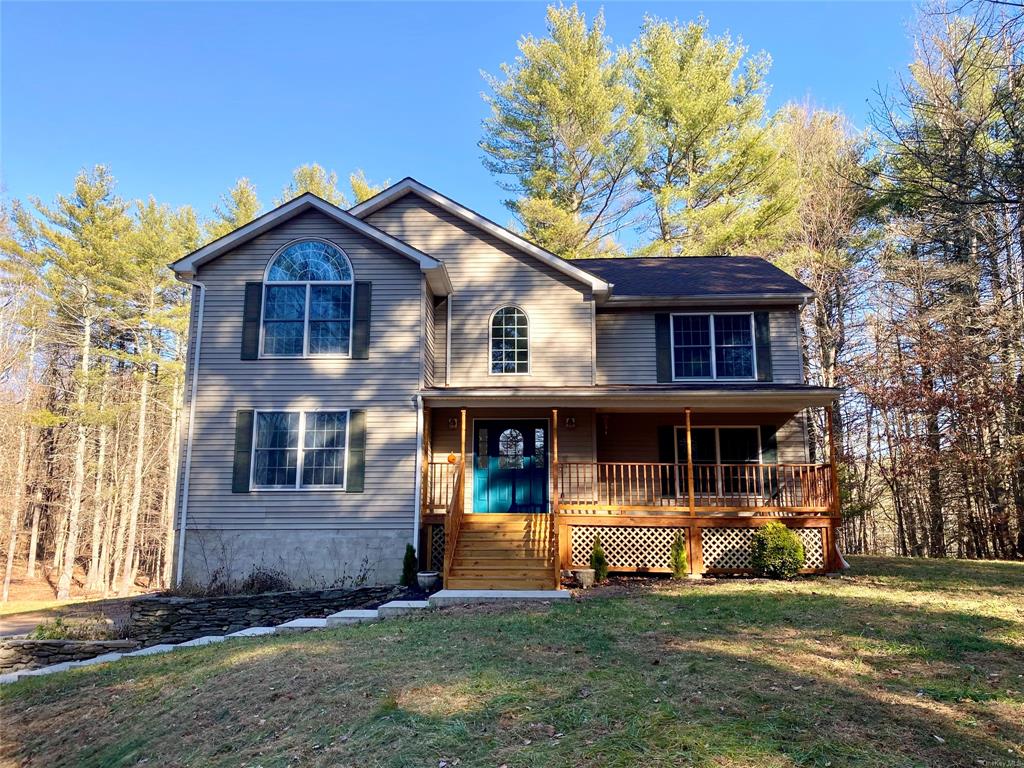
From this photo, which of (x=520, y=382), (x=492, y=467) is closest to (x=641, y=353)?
(x=520, y=382)

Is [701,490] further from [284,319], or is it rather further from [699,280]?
[284,319]

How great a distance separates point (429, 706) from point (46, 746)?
154 inches

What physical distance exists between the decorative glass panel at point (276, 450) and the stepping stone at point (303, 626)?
126 inches

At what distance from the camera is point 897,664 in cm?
582

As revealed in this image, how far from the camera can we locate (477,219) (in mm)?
14203

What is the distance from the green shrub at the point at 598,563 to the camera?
37.3ft

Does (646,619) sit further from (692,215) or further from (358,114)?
(358,114)

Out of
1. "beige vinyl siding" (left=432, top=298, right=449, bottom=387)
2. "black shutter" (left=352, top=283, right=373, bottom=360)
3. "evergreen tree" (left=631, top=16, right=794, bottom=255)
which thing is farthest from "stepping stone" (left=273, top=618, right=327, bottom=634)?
"evergreen tree" (left=631, top=16, right=794, bottom=255)

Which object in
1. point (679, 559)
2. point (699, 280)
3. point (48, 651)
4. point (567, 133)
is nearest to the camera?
point (48, 651)

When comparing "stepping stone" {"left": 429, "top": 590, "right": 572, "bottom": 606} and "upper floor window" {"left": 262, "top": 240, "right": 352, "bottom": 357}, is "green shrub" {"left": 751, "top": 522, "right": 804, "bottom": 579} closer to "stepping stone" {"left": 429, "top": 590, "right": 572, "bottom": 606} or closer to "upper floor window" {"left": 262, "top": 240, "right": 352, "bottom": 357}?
"stepping stone" {"left": 429, "top": 590, "right": 572, "bottom": 606}

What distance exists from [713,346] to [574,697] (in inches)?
414

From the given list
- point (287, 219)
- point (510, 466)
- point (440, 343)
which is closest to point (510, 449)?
point (510, 466)

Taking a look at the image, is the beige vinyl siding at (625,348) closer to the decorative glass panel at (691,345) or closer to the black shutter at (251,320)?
the decorative glass panel at (691,345)

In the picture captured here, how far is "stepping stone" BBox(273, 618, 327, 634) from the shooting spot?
355 inches
